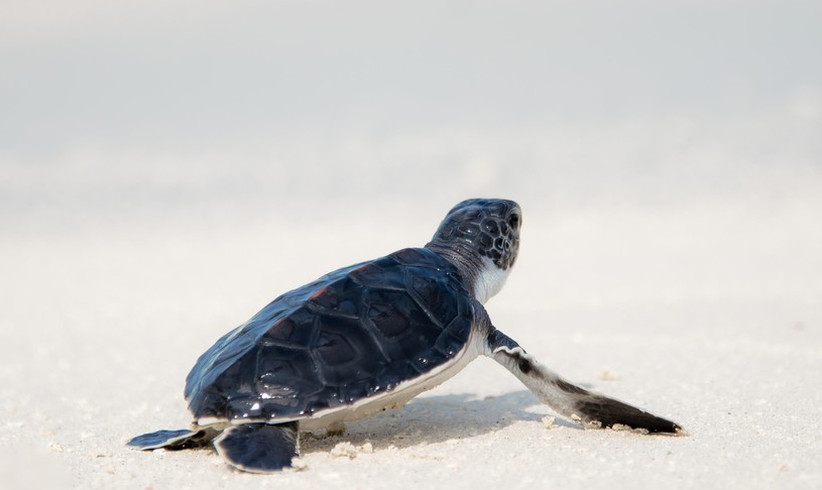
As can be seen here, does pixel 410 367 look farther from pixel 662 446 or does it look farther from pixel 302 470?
pixel 662 446

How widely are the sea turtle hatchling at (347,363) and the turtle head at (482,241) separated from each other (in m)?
0.38

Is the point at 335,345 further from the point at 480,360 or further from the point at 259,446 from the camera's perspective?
the point at 480,360

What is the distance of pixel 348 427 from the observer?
205 inches

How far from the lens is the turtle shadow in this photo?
4789mm

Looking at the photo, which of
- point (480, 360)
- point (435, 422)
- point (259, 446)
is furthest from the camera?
point (480, 360)

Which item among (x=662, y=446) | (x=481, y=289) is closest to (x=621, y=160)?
(x=481, y=289)

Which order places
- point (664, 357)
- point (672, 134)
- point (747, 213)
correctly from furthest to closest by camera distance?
point (672, 134), point (747, 213), point (664, 357)

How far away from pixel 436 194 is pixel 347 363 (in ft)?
44.4

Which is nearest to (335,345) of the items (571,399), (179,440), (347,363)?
(347,363)

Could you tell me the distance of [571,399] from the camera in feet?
15.7

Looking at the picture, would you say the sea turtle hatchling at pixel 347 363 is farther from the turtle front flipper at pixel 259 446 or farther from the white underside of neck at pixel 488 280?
the white underside of neck at pixel 488 280

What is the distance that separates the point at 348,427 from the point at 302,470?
1200mm

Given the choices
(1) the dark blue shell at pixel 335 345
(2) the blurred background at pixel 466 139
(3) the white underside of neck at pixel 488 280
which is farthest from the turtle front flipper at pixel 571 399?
(2) the blurred background at pixel 466 139

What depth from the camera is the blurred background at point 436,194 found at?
694 cm
